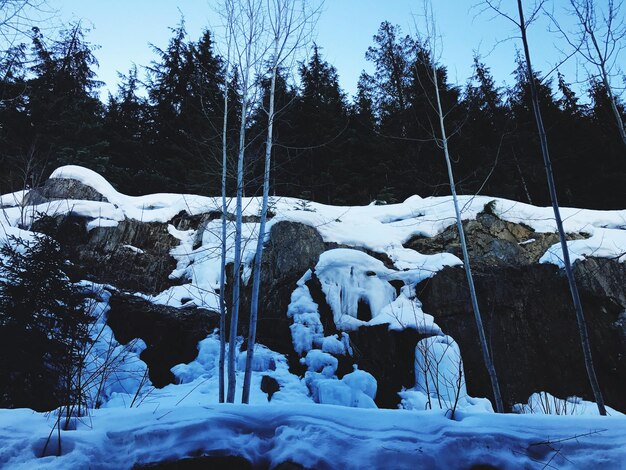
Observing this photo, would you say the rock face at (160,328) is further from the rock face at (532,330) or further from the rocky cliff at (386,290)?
the rock face at (532,330)

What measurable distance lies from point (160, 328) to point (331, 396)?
3.51 m

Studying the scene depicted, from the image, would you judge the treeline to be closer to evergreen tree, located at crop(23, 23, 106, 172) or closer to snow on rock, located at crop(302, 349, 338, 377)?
evergreen tree, located at crop(23, 23, 106, 172)

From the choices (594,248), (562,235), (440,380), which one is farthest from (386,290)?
(594,248)

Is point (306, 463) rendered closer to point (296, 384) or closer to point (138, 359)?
point (296, 384)

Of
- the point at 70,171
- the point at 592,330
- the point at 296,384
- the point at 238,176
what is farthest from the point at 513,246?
the point at 70,171

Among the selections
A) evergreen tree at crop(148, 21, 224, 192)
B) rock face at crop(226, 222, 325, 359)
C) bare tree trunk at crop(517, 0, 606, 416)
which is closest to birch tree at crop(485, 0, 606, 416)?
bare tree trunk at crop(517, 0, 606, 416)

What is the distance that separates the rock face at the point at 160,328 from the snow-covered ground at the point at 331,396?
8.6 inches

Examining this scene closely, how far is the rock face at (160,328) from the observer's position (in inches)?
237

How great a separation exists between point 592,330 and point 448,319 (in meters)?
2.71

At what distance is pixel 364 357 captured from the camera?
19.4ft

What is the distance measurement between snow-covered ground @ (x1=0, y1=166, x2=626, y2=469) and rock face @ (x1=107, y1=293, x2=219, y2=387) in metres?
0.22

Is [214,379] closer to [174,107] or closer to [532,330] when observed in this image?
[532,330]

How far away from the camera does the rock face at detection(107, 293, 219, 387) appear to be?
6012 mm

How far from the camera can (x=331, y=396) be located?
15.4ft
